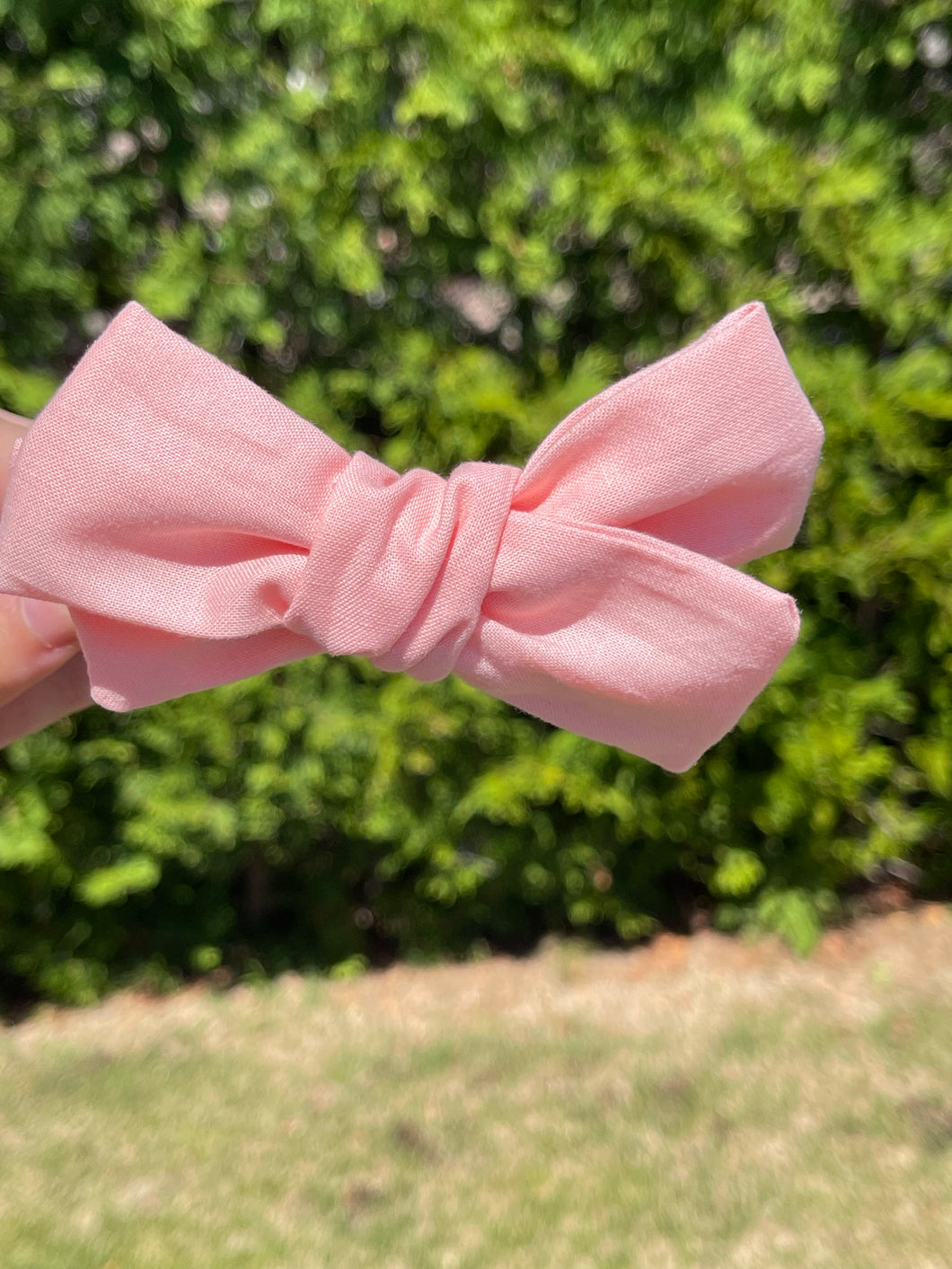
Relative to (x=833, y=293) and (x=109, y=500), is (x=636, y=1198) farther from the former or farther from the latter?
(x=833, y=293)

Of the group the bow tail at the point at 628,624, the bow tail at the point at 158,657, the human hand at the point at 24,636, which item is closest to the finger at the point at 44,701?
the human hand at the point at 24,636

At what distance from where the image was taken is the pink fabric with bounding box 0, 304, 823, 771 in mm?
947

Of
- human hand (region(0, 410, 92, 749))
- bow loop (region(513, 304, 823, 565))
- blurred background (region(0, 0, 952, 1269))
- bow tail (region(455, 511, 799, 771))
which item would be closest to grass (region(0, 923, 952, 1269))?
blurred background (region(0, 0, 952, 1269))

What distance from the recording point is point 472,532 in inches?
38.0

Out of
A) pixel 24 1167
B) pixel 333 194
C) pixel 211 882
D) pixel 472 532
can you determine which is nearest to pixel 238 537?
pixel 472 532

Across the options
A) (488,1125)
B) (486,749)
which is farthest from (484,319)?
(488,1125)

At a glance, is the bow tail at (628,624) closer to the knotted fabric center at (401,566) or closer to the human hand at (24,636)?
the knotted fabric center at (401,566)

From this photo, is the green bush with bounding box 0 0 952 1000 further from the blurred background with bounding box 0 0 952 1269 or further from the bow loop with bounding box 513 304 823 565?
the bow loop with bounding box 513 304 823 565

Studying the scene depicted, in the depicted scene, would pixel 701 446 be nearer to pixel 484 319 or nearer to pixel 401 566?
pixel 401 566

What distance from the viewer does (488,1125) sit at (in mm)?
2326

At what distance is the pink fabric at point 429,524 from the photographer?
3.11ft

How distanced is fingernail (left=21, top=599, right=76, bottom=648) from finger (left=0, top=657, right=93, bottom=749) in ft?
0.45

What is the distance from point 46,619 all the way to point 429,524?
55 cm

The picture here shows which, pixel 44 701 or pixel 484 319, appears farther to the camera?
pixel 484 319
